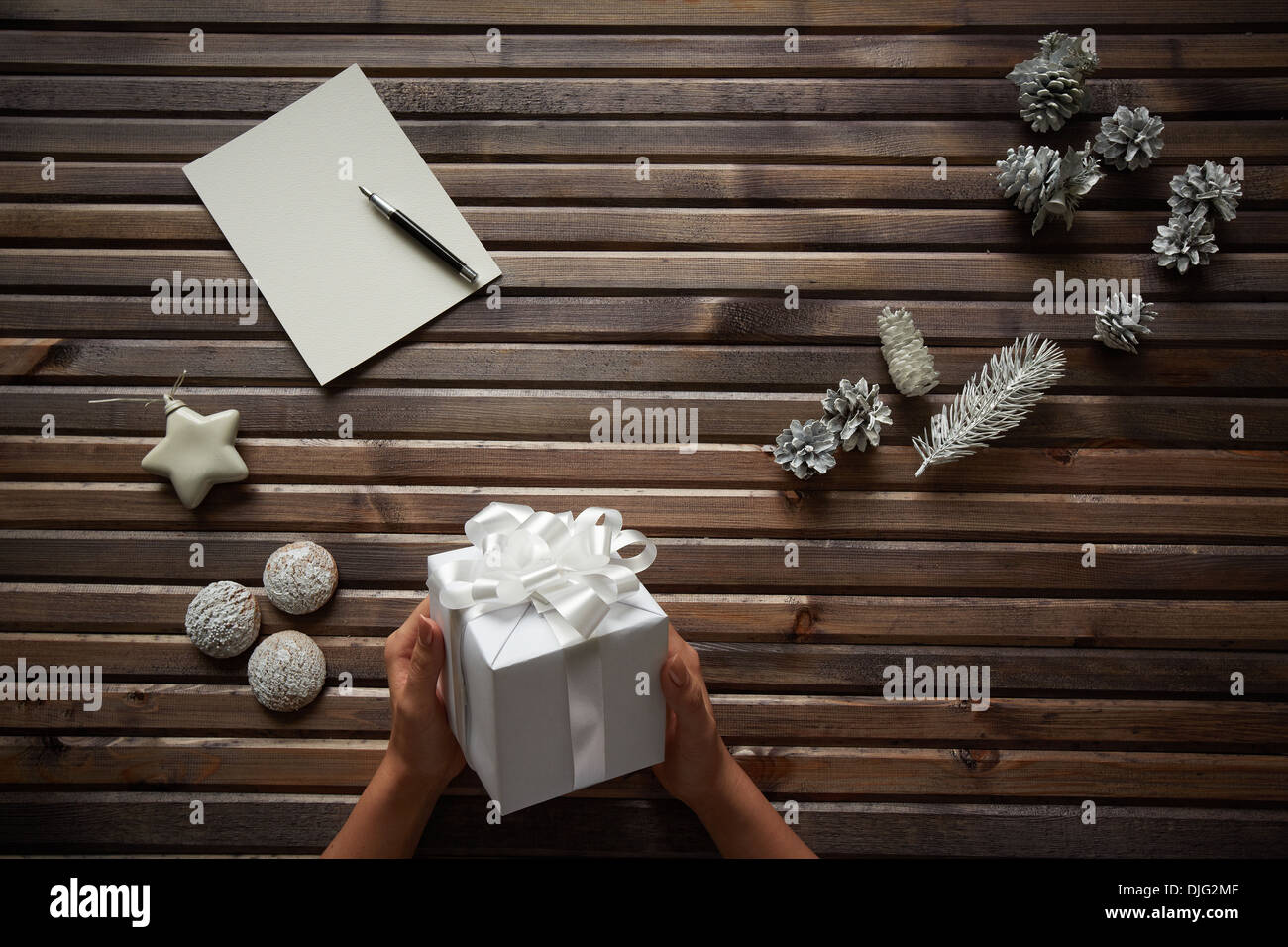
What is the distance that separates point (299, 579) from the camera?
76cm

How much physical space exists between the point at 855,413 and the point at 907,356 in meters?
0.08

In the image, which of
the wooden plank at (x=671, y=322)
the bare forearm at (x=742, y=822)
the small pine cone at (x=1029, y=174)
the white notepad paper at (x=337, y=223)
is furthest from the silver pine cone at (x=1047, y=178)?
the bare forearm at (x=742, y=822)

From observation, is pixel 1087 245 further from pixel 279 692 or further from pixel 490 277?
pixel 279 692

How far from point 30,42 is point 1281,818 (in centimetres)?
156

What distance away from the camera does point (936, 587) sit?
807 mm

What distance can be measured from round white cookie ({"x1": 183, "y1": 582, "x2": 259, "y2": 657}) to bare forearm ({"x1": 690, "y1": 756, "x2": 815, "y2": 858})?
47 cm

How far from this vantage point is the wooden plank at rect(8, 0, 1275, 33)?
0.85 meters

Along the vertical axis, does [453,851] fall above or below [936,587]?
below

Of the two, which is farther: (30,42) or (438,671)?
(30,42)

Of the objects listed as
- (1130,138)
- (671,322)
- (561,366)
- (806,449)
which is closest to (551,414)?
(561,366)

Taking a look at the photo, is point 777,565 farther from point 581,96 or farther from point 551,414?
point 581,96

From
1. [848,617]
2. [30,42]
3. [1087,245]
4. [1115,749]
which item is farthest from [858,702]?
[30,42]

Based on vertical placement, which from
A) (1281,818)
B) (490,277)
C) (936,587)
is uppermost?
(490,277)

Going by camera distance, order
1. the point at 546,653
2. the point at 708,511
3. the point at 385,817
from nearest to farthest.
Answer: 1. the point at 546,653
2. the point at 385,817
3. the point at 708,511
